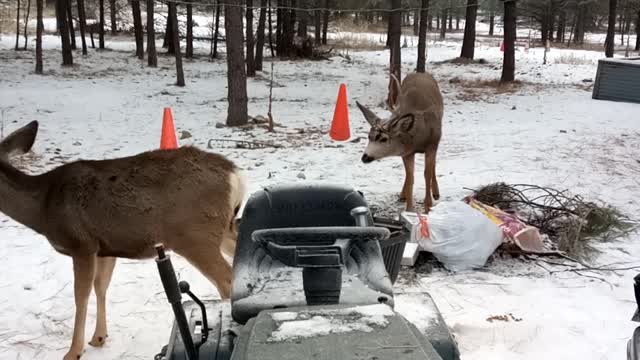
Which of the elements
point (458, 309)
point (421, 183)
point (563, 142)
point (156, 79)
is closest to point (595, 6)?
point (156, 79)

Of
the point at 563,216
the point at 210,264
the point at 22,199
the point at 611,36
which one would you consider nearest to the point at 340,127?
the point at 563,216

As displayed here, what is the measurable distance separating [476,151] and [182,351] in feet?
26.6

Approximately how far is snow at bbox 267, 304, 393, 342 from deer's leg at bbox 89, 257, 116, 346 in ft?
9.08

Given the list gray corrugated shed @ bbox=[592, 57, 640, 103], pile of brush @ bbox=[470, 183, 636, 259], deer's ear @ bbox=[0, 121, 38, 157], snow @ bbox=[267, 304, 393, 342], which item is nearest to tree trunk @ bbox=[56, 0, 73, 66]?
gray corrugated shed @ bbox=[592, 57, 640, 103]

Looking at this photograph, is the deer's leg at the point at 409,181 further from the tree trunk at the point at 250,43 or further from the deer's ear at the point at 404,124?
the tree trunk at the point at 250,43

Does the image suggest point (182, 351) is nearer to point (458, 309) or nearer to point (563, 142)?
point (458, 309)

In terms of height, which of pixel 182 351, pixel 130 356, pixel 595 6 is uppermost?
pixel 595 6

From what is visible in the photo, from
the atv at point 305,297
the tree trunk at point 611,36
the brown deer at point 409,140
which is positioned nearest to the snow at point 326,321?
the atv at point 305,297

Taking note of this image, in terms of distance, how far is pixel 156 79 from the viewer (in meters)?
19.7

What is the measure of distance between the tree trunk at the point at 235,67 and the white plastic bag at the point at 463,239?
757 centimetres

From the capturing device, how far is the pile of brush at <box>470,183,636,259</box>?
5691 millimetres

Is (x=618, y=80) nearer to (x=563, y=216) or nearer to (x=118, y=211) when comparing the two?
(x=563, y=216)

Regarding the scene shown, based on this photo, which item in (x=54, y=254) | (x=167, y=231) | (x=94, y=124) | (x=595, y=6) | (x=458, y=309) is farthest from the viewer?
(x=595, y=6)

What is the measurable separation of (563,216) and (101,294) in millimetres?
4523
